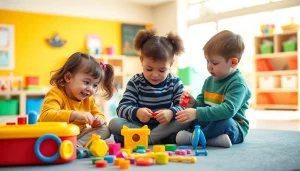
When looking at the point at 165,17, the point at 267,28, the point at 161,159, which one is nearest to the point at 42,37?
the point at 165,17

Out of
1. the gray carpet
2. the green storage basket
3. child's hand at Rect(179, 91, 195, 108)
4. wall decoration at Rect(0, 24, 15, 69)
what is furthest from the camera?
wall decoration at Rect(0, 24, 15, 69)

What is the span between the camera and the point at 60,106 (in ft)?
5.08

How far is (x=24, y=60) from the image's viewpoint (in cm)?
522

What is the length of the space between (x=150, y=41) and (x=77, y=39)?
4.11 metres

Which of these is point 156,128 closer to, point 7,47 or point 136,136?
point 136,136

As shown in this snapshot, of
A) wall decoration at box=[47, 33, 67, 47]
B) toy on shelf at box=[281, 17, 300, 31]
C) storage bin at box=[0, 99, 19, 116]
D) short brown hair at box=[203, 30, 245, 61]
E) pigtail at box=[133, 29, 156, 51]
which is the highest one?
toy on shelf at box=[281, 17, 300, 31]

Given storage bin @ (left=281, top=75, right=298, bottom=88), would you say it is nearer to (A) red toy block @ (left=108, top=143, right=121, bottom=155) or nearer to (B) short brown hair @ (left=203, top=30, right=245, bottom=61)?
(B) short brown hair @ (left=203, top=30, right=245, bottom=61)

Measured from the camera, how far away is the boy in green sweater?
4.98 ft

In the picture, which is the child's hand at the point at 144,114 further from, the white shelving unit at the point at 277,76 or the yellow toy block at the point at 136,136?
the white shelving unit at the point at 277,76

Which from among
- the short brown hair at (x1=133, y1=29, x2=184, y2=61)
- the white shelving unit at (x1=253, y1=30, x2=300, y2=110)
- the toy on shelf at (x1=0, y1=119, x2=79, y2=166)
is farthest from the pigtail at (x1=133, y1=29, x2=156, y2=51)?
the white shelving unit at (x1=253, y1=30, x2=300, y2=110)

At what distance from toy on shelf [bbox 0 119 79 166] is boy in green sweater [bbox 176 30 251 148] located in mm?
507

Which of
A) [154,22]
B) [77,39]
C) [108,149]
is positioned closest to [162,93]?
[108,149]

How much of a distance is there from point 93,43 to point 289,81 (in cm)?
276

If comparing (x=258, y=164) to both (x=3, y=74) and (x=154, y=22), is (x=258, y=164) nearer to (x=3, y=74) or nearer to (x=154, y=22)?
(x=3, y=74)
